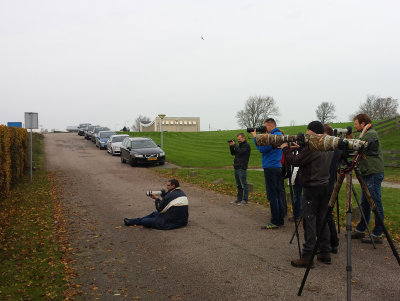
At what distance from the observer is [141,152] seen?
75.5 feet

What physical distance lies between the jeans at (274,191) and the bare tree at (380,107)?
65451mm

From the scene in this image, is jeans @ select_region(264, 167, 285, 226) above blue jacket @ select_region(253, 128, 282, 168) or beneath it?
beneath

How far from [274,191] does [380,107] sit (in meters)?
70.6

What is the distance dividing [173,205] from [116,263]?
2.35 meters

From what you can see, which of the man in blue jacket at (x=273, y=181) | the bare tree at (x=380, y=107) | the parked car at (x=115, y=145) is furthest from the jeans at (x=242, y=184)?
the bare tree at (x=380, y=107)

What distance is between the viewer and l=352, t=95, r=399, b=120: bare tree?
6888 centimetres

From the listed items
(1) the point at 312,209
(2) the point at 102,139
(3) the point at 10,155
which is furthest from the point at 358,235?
(2) the point at 102,139

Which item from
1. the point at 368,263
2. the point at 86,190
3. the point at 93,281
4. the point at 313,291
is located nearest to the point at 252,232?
the point at 368,263

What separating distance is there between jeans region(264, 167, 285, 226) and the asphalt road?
1.07ft

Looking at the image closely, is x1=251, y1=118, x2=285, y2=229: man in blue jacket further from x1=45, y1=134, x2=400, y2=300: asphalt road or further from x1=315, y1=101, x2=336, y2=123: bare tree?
x1=315, y1=101, x2=336, y2=123: bare tree

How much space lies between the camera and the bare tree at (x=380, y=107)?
226 feet

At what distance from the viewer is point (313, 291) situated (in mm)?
4938

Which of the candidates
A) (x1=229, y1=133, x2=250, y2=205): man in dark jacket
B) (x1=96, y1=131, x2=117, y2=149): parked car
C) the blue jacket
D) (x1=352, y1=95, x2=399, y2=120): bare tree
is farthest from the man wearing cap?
(x1=352, y1=95, x2=399, y2=120): bare tree

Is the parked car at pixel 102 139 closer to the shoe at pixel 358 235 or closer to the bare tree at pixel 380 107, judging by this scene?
the shoe at pixel 358 235
